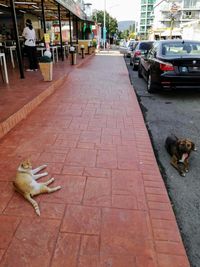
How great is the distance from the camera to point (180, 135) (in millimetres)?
4270

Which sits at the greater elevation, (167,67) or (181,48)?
(181,48)

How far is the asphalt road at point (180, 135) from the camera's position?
223cm

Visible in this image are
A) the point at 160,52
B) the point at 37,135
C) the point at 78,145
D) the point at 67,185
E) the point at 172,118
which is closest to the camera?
the point at 67,185

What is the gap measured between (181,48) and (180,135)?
11.6ft

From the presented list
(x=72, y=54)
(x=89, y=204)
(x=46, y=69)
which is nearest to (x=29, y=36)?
(x=46, y=69)

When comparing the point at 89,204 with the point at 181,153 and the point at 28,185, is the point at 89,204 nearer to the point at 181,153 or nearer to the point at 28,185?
the point at 28,185

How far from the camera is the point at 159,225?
209cm

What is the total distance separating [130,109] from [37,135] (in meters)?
2.28

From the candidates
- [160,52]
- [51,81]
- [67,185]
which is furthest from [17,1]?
[67,185]

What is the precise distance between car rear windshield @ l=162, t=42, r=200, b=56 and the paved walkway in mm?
3216

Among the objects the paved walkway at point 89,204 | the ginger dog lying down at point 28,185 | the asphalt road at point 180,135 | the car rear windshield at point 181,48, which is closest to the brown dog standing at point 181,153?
the asphalt road at point 180,135

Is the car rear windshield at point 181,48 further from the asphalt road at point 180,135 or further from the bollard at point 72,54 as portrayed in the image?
the bollard at point 72,54

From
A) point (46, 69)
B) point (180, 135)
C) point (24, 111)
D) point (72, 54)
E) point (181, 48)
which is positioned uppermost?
point (181, 48)

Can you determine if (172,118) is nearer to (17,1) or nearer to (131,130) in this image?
(131,130)
